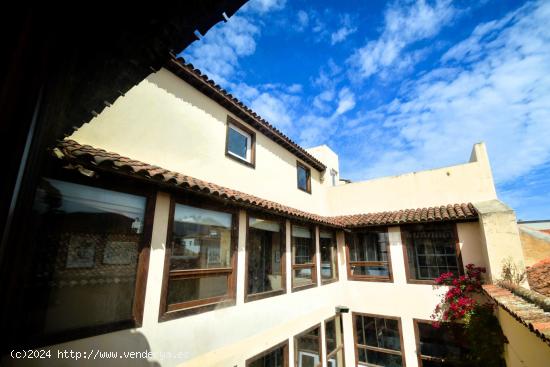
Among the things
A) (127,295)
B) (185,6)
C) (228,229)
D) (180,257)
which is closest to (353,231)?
(228,229)

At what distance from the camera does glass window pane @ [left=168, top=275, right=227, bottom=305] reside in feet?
16.5

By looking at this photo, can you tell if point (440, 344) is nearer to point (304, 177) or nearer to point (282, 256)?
point (282, 256)

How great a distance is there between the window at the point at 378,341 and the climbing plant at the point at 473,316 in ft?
5.65

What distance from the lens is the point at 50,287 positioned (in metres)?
3.44

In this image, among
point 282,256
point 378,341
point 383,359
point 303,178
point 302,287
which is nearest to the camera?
point 282,256

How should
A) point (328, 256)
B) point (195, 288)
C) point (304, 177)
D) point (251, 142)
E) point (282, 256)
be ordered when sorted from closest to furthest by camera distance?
point (195, 288) < point (282, 256) < point (251, 142) < point (328, 256) < point (304, 177)

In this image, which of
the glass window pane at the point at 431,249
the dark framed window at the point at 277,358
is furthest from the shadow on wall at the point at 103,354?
the glass window pane at the point at 431,249

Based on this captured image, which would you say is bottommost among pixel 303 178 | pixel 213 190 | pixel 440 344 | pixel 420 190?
pixel 440 344

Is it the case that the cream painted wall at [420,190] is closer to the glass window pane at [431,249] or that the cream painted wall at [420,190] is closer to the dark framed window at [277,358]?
the glass window pane at [431,249]

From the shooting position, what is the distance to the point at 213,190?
5.27 meters

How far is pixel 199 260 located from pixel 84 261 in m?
2.16

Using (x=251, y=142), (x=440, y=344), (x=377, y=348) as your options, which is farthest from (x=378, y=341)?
(x=251, y=142)

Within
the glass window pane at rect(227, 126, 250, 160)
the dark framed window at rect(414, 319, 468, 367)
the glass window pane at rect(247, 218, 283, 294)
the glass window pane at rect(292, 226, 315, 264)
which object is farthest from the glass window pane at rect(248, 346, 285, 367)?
the glass window pane at rect(227, 126, 250, 160)

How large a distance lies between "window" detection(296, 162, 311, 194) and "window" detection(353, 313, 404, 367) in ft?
18.5
